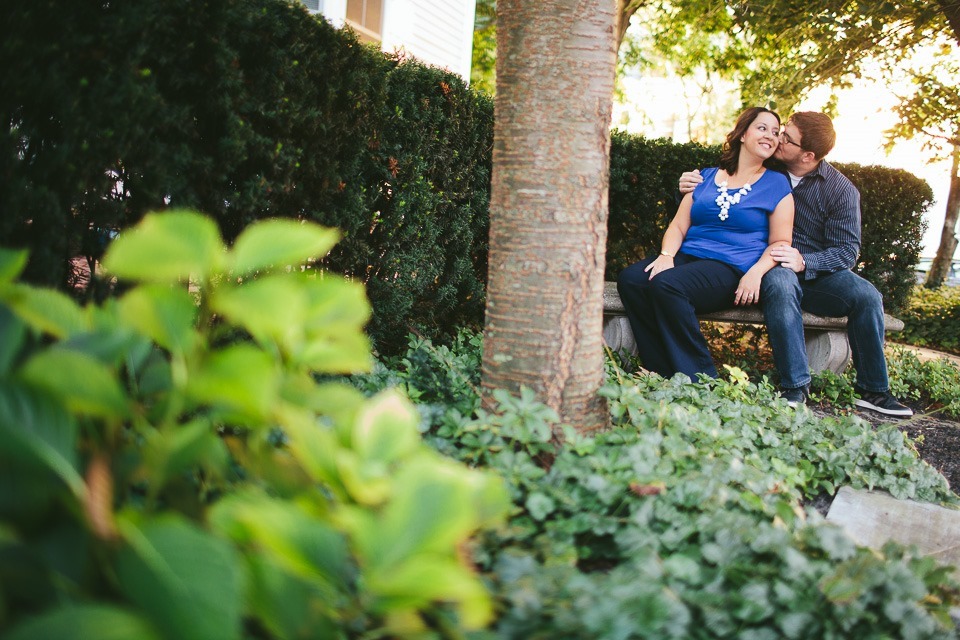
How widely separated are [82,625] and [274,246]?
446 mm

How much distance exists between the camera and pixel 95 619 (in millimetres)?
586

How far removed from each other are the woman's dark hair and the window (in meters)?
4.99

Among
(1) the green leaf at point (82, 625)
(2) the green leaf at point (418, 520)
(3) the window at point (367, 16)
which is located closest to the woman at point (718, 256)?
(2) the green leaf at point (418, 520)

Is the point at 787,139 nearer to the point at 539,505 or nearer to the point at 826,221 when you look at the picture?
the point at 826,221

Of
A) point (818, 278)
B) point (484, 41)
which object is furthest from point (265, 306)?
point (484, 41)

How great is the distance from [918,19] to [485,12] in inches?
493

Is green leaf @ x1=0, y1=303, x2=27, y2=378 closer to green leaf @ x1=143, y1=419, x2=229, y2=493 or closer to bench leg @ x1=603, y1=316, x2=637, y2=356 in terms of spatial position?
green leaf @ x1=143, y1=419, x2=229, y2=493

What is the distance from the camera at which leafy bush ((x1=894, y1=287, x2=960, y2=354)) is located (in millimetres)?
9023

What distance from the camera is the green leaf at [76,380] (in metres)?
0.71

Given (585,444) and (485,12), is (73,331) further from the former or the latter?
(485,12)

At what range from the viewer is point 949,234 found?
43.5 ft

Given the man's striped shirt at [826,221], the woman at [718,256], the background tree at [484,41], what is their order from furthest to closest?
the background tree at [484,41] < the man's striped shirt at [826,221] < the woman at [718,256]

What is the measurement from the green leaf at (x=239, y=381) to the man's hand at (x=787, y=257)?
401 cm

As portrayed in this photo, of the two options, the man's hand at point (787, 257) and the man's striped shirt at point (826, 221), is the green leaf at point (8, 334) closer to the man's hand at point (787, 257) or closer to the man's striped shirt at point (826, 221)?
the man's hand at point (787, 257)
